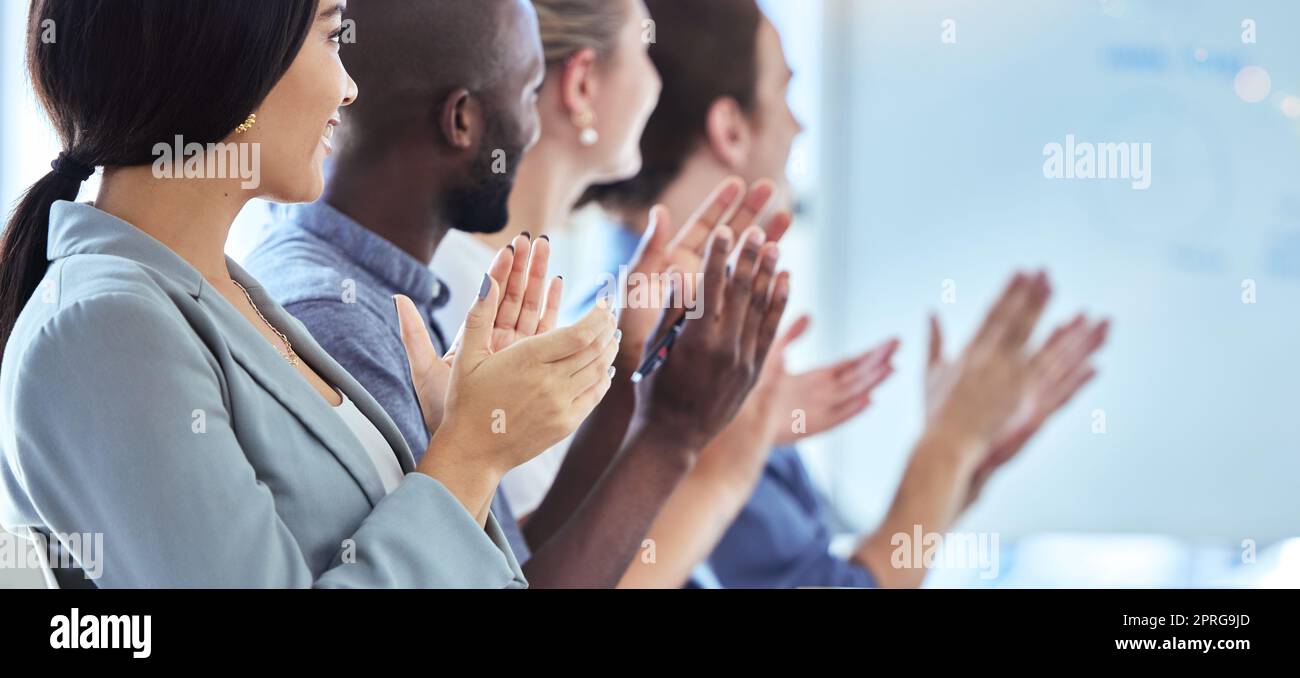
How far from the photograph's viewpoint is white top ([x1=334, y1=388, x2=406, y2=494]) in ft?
2.68

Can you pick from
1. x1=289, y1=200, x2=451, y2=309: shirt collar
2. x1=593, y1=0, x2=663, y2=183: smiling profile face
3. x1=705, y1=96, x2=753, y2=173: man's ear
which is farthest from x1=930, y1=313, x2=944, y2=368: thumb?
x1=289, y1=200, x2=451, y2=309: shirt collar

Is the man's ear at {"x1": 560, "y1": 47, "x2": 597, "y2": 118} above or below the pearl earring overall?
above

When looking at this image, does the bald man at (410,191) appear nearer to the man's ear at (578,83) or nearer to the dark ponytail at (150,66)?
the man's ear at (578,83)

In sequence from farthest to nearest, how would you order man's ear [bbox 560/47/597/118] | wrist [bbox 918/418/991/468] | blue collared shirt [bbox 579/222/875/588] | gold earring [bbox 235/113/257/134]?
wrist [bbox 918/418/991/468]
blue collared shirt [bbox 579/222/875/588]
man's ear [bbox 560/47/597/118]
gold earring [bbox 235/113/257/134]

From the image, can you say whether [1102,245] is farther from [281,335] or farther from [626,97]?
[281,335]

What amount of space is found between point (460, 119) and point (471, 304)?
217mm

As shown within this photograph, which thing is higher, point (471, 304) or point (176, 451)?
point (471, 304)

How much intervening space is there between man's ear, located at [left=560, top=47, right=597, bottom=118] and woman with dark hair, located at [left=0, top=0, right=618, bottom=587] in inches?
26.2

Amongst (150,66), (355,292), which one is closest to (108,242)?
(150,66)

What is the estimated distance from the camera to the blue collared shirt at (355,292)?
43.5 inches

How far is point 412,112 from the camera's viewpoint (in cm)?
122

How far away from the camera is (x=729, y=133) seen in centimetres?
171

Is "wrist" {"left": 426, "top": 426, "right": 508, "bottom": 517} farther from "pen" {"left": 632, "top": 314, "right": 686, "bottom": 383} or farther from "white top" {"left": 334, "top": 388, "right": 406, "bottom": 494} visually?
"pen" {"left": 632, "top": 314, "right": 686, "bottom": 383}
